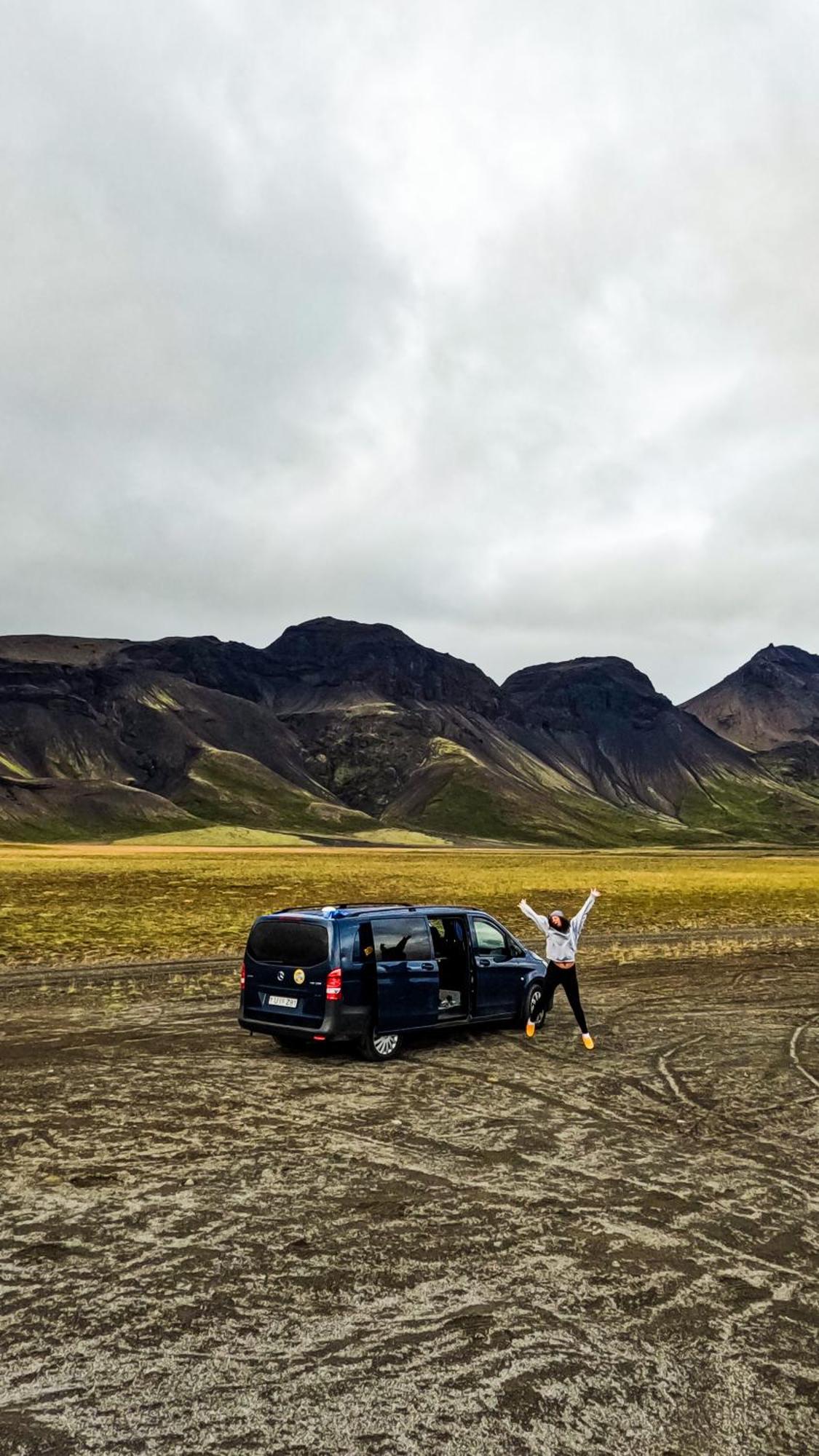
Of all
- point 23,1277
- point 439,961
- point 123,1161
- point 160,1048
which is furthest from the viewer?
point 439,961

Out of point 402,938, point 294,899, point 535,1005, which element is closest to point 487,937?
point 535,1005

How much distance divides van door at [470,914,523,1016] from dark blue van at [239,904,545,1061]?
1.6 inches

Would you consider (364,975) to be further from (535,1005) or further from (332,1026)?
(535,1005)

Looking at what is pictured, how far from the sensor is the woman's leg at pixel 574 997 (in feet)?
51.1

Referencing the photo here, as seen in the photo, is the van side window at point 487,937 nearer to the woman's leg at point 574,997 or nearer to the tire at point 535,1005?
the tire at point 535,1005

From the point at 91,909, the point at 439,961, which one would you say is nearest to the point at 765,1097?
the point at 439,961

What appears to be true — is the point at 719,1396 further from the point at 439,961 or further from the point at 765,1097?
the point at 439,961

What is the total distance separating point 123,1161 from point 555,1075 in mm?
6346

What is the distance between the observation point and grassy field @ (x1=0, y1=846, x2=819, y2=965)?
101 feet

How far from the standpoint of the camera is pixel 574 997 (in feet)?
52.4

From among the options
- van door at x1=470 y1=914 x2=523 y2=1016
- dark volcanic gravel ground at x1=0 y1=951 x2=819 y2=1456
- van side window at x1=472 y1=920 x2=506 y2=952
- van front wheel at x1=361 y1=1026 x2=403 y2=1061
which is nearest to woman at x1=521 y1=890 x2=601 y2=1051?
van door at x1=470 y1=914 x2=523 y2=1016

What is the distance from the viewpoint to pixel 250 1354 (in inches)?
235

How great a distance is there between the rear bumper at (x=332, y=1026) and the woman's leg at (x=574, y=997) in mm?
3592

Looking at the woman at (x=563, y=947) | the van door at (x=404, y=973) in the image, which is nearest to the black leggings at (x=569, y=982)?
the woman at (x=563, y=947)
